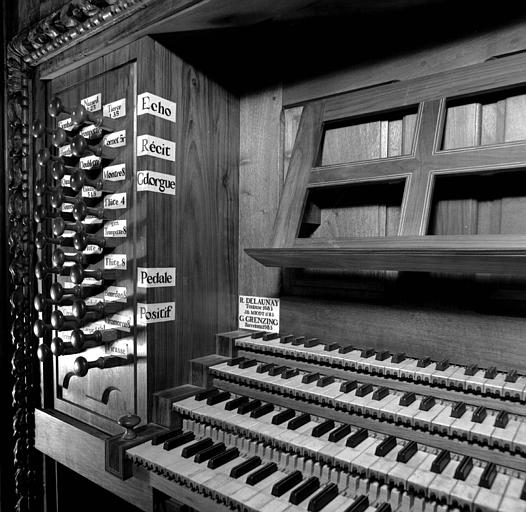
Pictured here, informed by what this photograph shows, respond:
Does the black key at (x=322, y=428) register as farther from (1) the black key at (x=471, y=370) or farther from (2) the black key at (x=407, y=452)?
(1) the black key at (x=471, y=370)

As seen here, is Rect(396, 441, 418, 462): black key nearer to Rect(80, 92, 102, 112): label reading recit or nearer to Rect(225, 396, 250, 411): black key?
Rect(225, 396, 250, 411): black key

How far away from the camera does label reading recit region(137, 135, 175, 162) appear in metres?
1.52

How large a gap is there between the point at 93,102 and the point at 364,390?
4.61 feet

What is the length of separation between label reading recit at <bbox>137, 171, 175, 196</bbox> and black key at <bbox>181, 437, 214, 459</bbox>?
0.82m

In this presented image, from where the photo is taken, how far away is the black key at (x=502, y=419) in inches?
40.7

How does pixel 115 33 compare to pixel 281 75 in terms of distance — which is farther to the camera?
pixel 281 75

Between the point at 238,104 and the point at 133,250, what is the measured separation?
2.60 ft

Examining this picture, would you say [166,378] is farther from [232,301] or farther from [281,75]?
[281,75]

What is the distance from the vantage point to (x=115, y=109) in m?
1.62

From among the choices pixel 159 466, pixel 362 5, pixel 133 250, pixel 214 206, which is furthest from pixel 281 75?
pixel 159 466

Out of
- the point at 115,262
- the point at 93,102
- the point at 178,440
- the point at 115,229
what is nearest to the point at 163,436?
the point at 178,440

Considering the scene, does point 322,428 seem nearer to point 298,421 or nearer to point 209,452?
point 298,421

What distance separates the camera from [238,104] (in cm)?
190

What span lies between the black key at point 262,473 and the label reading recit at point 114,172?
3.44ft
